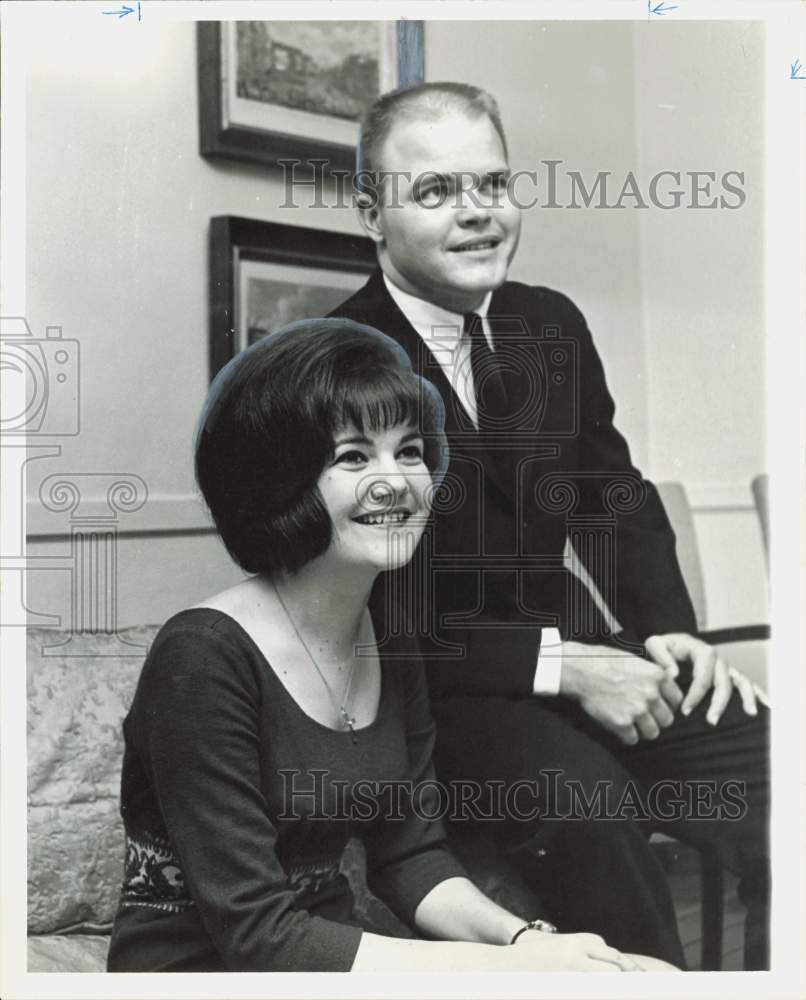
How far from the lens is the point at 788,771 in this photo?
153cm

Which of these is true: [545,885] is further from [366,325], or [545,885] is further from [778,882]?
[366,325]

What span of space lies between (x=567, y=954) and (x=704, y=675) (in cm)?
44

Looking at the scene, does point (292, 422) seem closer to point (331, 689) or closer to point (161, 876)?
point (331, 689)

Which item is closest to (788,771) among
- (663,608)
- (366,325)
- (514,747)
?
(663,608)

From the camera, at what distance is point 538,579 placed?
1492mm

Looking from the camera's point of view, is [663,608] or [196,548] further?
[663,608]

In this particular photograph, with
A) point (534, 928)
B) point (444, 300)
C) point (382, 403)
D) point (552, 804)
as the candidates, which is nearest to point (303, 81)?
point (444, 300)

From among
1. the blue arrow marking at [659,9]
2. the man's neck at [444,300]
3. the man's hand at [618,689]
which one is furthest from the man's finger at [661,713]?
the blue arrow marking at [659,9]

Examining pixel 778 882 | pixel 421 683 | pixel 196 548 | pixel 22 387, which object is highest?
pixel 22 387

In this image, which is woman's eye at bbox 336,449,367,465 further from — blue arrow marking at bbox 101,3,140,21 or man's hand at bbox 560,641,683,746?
blue arrow marking at bbox 101,3,140,21

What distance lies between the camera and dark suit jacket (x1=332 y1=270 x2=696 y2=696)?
1.46m

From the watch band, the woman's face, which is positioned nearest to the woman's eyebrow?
the woman's face

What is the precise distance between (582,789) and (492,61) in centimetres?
104

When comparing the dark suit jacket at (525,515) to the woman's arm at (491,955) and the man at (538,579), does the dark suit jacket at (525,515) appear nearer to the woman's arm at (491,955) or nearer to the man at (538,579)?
the man at (538,579)
